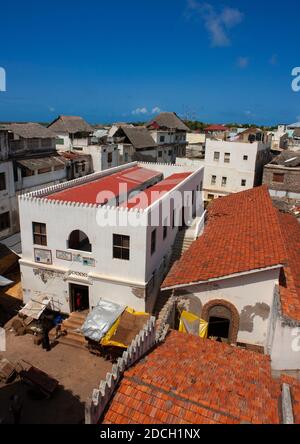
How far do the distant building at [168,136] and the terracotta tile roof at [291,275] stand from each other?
33888mm

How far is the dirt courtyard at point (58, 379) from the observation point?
48.5 feet

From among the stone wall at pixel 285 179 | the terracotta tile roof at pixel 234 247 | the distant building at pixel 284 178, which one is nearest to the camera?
the terracotta tile roof at pixel 234 247

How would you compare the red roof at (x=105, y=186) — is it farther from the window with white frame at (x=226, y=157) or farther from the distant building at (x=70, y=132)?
the window with white frame at (x=226, y=157)

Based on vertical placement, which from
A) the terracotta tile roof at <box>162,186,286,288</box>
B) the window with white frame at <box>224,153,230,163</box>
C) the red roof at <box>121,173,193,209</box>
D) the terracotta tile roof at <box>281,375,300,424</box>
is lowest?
the terracotta tile roof at <box>281,375,300,424</box>

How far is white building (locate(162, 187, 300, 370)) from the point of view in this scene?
44.7ft

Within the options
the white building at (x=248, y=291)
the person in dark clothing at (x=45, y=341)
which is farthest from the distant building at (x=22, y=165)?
the white building at (x=248, y=291)

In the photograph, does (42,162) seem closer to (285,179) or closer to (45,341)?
(45,341)

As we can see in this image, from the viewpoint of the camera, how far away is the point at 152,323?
13.3 metres

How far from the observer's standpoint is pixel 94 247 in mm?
19062

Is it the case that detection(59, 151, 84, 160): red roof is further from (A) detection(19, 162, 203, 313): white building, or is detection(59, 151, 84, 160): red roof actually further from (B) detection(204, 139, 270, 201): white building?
(B) detection(204, 139, 270, 201): white building

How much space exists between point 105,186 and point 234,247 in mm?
11196

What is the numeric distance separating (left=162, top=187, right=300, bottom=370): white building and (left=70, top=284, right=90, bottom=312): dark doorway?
227 inches

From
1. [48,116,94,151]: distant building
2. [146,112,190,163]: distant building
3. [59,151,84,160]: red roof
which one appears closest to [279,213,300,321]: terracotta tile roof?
[59,151,84,160]: red roof
